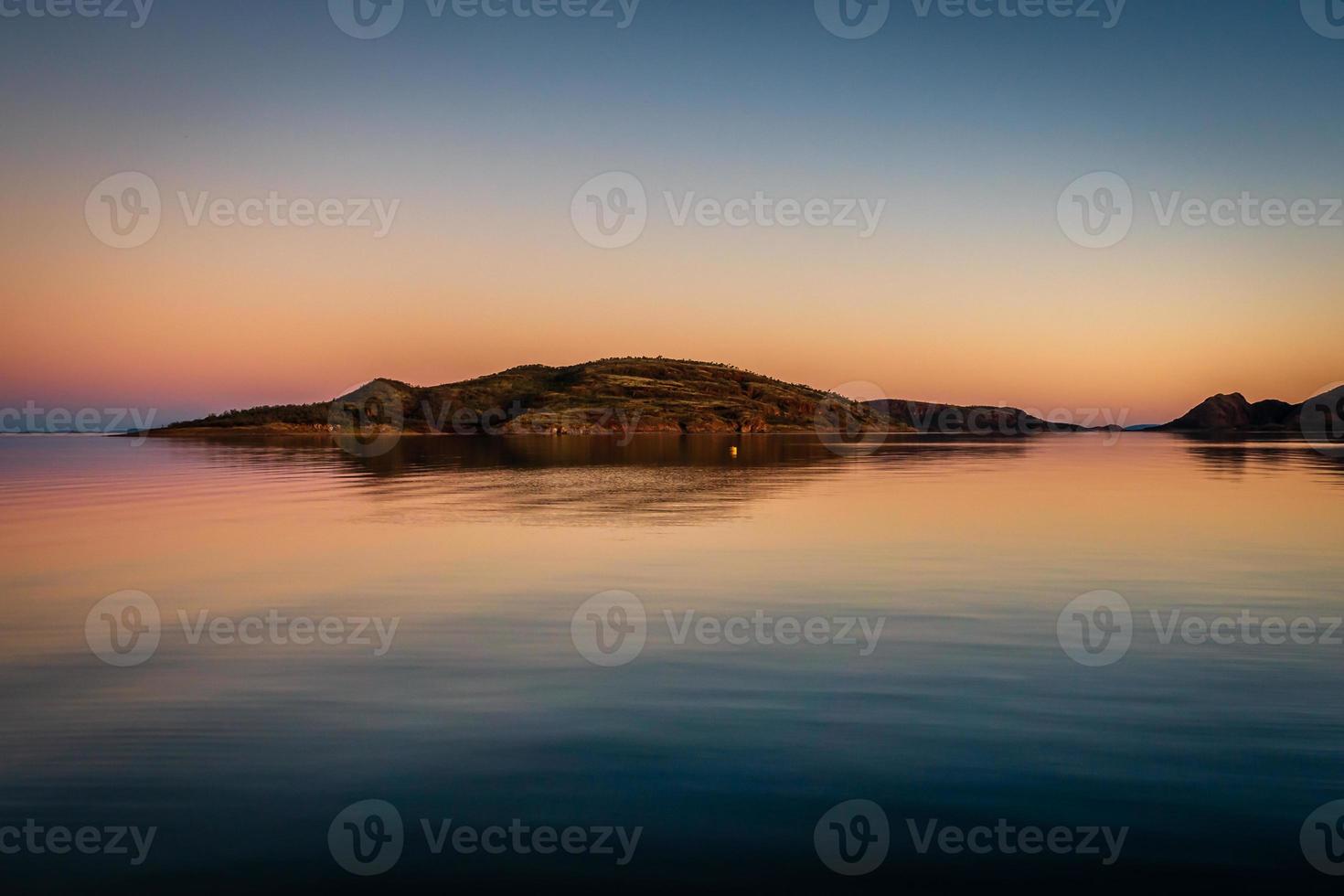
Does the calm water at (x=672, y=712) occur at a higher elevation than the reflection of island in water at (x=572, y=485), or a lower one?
lower

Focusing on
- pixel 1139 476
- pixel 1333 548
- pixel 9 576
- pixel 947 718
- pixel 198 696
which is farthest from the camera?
pixel 1139 476

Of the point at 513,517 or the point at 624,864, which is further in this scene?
the point at 513,517

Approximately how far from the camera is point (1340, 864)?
25.7ft

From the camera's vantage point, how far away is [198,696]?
41.1ft

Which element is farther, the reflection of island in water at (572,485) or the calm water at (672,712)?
the reflection of island in water at (572,485)

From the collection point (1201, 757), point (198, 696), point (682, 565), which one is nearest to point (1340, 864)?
point (1201, 757)

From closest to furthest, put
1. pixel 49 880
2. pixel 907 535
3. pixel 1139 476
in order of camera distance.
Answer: pixel 49 880 → pixel 907 535 → pixel 1139 476

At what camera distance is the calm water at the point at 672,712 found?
802cm

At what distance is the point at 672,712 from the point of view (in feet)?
38.7

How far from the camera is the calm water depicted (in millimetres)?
8016

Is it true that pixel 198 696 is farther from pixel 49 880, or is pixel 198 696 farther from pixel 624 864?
pixel 624 864

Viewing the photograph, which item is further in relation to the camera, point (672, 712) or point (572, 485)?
point (572, 485)

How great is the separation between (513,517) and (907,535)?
50.5 ft

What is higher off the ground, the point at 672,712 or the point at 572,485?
the point at 572,485
